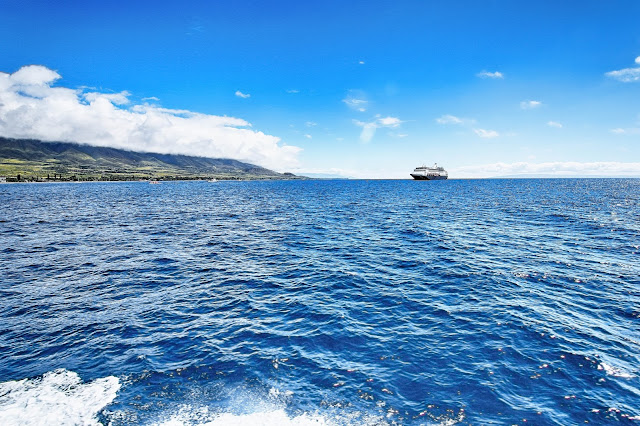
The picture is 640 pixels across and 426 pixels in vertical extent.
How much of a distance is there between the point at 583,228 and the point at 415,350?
1885 inches

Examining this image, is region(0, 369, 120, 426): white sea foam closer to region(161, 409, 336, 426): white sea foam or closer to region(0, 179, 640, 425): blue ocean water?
region(0, 179, 640, 425): blue ocean water

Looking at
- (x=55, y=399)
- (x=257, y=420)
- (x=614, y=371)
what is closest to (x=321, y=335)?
(x=257, y=420)

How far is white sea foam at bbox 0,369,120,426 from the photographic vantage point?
35.6 ft

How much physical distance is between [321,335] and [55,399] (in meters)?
11.4

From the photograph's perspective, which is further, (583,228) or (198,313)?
(583,228)

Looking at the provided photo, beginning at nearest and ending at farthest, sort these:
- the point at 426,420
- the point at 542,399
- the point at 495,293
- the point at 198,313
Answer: the point at 426,420, the point at 542,399, the point at 198,313, the point at 495,293

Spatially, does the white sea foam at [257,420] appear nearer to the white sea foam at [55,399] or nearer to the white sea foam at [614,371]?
the white sea foam at [55,399]

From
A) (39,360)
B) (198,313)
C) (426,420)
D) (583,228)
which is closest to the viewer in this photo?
(426,420)

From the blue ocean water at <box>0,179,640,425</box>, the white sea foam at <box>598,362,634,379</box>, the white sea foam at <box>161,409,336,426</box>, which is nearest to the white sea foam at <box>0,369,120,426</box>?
the blue ocean water at <box>0,179,640,425</box>

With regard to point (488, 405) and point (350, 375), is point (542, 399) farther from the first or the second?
point (350, 375)

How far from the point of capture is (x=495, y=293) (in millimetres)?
22562

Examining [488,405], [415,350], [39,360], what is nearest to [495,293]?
[415,350]

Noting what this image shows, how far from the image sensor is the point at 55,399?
465 inches

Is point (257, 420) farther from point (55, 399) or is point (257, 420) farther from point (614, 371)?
point (614, 371)
